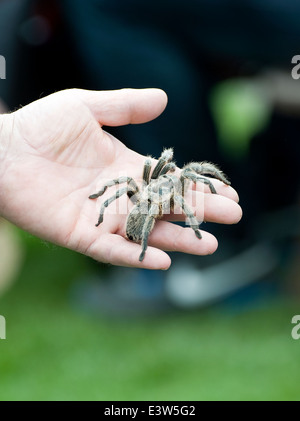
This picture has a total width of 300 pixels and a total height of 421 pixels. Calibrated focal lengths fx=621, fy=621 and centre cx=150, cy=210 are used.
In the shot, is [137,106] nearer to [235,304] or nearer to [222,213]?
[222,213]

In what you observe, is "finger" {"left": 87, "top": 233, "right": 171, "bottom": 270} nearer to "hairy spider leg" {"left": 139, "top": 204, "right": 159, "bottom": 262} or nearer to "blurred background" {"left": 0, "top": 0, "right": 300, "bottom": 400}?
"hairy spider leg" {"left": 139, "top": 204, "right": 159, "bottom": 262}

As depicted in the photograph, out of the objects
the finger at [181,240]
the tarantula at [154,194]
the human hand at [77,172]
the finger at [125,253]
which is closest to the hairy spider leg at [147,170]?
the tarantula at [154,194]

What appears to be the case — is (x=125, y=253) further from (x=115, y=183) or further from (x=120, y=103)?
(x=120, y=103)

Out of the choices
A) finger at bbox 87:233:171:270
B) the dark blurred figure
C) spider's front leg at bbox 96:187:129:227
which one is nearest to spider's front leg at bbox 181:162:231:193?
spider's front leg at bbox 96:187:129:227

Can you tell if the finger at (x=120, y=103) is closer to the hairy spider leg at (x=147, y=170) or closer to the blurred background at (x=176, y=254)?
the hairy spider leg at (x=147, y=170)

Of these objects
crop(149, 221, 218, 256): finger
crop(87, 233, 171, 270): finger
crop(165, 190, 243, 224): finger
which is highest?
crop(165, 190, 243, 224): finger

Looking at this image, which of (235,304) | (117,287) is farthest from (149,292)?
(235,304)
